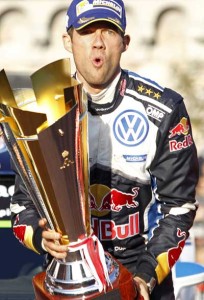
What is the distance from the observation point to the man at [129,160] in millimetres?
4488

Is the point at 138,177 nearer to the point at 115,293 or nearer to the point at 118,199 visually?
the point at 118,199

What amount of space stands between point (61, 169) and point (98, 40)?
68 centimetres

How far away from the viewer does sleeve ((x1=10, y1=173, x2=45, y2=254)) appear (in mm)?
4566

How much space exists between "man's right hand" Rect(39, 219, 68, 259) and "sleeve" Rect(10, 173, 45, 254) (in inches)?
12.1

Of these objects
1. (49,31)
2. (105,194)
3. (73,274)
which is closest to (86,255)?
(73,274)

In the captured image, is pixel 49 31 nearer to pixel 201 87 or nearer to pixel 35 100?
pixel 201 87

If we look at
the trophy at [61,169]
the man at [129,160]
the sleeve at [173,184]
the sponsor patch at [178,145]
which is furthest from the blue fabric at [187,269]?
the trophy at [61,169]

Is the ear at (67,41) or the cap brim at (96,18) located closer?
the cap brim at (96,18)

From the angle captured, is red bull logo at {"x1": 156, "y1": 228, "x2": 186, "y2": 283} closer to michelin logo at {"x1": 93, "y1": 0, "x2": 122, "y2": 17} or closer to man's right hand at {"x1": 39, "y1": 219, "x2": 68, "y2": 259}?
man's right hand at {"x1": 39, "y1": 219, "x2": 68, "y2": 259}

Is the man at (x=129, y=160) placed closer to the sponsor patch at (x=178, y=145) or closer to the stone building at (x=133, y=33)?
the sponsor patch at (x=178, y=145)

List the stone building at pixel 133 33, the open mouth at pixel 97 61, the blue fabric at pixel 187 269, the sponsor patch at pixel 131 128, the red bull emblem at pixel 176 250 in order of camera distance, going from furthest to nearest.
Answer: the stone building at pixel 133 33, the blue fabric at pixel 187 269, the sponsor patch at pixel 131 128, the red bull emblem at pixel 176 250, the open mouth at pixel 97 61

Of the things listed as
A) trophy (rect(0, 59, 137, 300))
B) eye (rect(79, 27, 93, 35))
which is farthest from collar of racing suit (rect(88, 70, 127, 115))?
trophy (rect(0, 59, 137, 300))

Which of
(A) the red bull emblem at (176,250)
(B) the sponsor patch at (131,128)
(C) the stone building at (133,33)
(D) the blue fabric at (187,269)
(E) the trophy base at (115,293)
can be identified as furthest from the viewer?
(C) the stone building at (133,33)

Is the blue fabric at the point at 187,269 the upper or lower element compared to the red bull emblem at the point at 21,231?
lower
